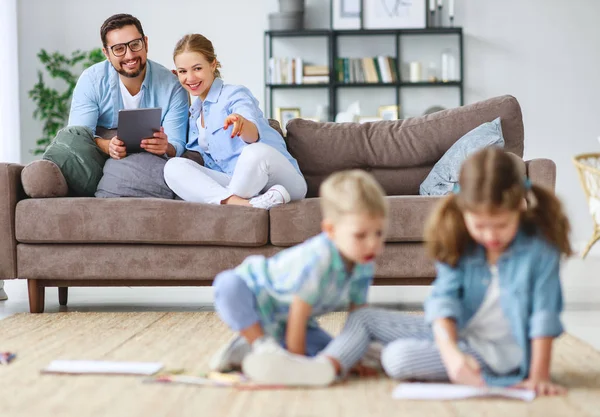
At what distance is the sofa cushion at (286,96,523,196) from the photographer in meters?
3.51

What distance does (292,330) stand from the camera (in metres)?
1.75

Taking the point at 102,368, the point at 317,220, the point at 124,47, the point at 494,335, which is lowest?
the point at 102,368

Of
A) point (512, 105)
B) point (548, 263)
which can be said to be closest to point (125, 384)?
point (548, 263)

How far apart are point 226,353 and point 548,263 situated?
28.4 inches

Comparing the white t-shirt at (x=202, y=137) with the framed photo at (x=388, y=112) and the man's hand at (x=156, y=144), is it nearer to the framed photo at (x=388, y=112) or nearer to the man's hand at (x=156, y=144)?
the man's hand at (x=156, y=144)

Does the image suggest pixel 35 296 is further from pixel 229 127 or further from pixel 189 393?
pixel 189 393

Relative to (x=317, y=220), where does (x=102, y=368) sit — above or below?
below

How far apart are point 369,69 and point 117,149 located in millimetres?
3541

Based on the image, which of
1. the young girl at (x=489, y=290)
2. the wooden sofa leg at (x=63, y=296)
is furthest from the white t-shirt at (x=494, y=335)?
the wooden sofa leg at (x=63, y=296)

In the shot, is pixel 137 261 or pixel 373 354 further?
pixel 137 261

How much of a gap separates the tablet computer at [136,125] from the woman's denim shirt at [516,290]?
1811 mm

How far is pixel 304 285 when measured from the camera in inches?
67.1

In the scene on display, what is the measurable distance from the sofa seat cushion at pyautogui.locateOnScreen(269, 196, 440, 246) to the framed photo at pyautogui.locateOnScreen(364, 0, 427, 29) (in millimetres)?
3753

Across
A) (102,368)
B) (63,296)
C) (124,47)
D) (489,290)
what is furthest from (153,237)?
(489,290)
